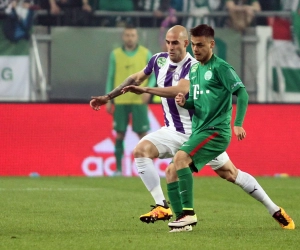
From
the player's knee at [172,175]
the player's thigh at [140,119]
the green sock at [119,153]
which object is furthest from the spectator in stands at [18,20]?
the player's knee at [172,175]

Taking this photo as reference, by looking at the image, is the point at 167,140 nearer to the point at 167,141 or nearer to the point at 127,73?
the point at 167,141

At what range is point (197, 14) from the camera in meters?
17.7

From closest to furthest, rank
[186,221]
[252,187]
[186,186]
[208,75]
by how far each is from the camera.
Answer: [186,221]
[186,186]
[208,75]
[252,187]

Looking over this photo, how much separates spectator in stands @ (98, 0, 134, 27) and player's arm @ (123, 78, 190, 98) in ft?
29.0

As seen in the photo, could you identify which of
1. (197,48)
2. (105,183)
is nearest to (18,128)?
(105,183)

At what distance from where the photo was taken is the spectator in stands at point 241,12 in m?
17.9

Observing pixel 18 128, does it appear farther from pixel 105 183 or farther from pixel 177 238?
pixel 177 238

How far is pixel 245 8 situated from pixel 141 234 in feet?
34.8

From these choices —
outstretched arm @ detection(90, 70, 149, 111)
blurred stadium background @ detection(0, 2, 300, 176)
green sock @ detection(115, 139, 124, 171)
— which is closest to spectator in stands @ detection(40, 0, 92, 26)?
blurred stadium background @ detection(0, 2, 300, 176)

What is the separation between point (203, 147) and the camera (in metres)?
8.35

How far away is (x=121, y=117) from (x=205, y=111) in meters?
9.22

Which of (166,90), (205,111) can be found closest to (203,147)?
(205,111)

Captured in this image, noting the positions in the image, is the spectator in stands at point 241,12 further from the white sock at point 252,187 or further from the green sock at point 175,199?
the green sock at point 175,199

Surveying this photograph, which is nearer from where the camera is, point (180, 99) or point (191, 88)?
point (180, 99)
